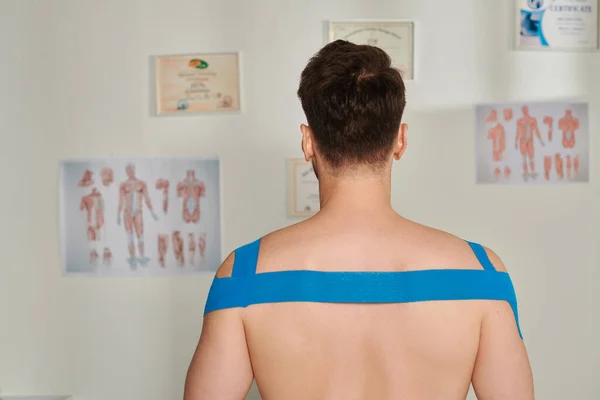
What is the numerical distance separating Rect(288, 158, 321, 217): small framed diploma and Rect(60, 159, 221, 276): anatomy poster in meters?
0.20

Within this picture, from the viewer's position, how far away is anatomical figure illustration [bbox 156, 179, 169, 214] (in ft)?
6.08

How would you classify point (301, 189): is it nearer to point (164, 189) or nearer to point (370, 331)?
point (164, 189)

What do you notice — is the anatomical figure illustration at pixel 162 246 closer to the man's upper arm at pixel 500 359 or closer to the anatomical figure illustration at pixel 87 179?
the anatomical figure illustration at pixel 87 179

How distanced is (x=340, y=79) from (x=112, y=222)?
3.60ft

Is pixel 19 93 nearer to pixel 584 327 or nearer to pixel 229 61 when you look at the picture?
pixel 229 61

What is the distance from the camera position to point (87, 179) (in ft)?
6.12

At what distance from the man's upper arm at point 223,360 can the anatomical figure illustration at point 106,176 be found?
3.18 ft

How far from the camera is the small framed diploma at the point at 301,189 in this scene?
184cm

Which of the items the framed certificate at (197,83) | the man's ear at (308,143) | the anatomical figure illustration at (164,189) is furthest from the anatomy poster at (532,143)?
the man's ear at (308,143)

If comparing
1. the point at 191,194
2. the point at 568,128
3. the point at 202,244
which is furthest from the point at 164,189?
the point at 568,128

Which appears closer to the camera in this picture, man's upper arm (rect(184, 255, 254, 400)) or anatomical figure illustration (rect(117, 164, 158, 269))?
man's upper arm (rect(184, 255, 254, 400))

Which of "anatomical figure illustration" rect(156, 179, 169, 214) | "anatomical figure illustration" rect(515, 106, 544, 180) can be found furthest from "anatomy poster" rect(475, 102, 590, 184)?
"anatomical figure illustration" rect(156, 179, 169, 214)

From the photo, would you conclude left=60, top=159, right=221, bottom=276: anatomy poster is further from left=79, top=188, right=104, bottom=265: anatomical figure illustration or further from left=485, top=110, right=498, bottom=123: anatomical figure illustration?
left=485, top=110, right=498, bottom=123: anatomical figure illustration

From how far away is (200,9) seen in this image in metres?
1.84
